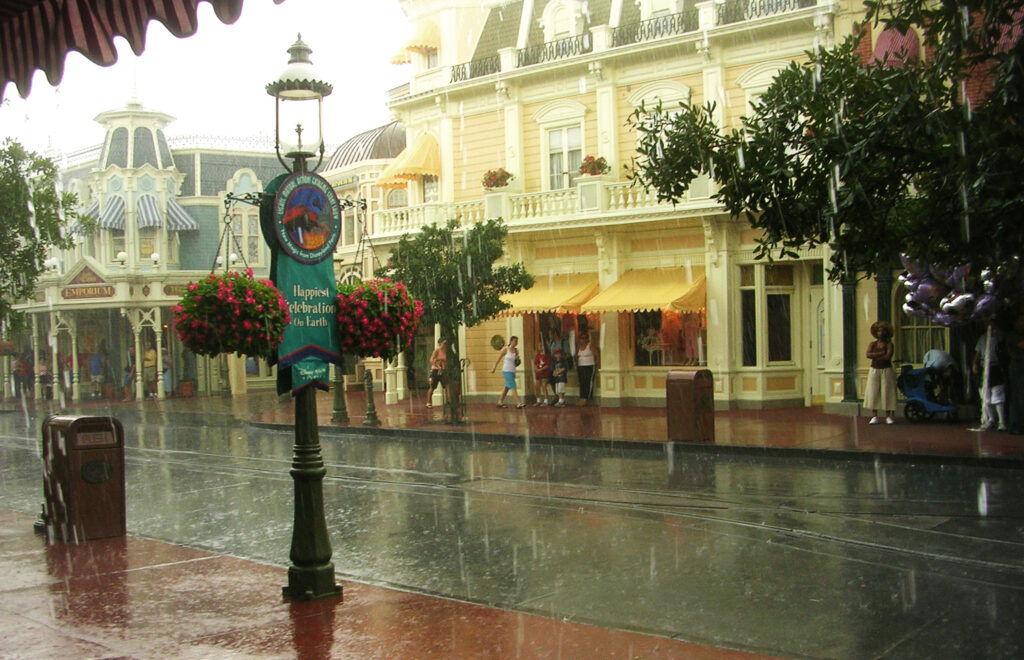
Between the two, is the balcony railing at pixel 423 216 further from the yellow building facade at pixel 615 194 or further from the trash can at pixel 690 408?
the trash can at pixel 690 408

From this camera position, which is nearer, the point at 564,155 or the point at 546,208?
the point at 546,208

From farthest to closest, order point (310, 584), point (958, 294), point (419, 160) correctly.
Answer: point (419, 160) → point (958, 294) → point (310, 584)

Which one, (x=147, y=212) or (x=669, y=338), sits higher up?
(x=147, y=212)

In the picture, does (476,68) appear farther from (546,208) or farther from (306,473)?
(306,473)

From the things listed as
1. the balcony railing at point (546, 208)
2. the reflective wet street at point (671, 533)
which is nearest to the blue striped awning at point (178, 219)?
the balcony railing at point (546, 208)

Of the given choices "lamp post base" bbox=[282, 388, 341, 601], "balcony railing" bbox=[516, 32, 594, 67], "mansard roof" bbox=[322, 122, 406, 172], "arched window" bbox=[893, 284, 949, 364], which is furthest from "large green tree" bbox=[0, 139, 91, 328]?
"arched window" bbox=[893, 284, 949, 364]

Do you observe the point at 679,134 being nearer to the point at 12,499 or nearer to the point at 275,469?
the point at 275,469

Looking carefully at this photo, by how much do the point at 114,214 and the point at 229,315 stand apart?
3321cm

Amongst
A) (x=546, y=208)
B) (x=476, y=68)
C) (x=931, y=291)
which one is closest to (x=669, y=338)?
(x=546, y=208)

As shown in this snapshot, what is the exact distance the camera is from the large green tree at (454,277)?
21.0 metres

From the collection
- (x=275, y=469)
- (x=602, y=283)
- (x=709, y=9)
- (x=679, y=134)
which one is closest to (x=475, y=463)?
(x=275, y=469)

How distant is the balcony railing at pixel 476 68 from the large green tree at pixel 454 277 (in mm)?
7048

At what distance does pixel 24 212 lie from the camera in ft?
81.0

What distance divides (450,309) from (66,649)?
1558 centimetres
